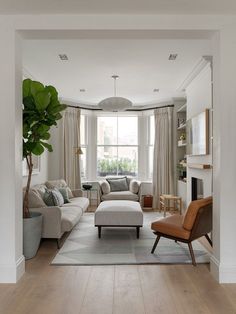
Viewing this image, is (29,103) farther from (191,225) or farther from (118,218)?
(191,225)

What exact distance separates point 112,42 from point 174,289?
3164mm

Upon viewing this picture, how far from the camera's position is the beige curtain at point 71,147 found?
7.48 meters

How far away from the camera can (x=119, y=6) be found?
2.83 meters

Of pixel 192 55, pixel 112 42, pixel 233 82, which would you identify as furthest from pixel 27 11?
pixel 192 55

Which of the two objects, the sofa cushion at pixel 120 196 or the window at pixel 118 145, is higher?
the window at pixel 118 145

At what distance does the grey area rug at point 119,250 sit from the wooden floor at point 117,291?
0.19 meters

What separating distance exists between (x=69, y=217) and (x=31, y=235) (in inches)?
35.1

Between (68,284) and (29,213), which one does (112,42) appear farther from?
(68,284)

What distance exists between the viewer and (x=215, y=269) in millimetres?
3119

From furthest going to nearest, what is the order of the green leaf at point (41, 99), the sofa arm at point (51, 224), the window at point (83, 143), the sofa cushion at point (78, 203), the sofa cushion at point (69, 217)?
the window at point (83, 143) → the sofa cushion at point (78, 203) → the sofa cushion at point (69, 217) → the sofa arm at point (51, 224) → the green leaf at point (41, 99)

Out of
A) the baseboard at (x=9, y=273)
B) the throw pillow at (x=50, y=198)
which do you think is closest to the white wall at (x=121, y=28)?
the baseboard at (x=9, y=273)

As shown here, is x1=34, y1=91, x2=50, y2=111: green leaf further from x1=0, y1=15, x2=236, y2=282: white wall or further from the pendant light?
the pendant light

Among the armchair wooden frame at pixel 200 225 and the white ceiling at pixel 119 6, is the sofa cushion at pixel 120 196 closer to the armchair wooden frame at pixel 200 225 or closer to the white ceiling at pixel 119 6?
the armchair wooden frame at pixel 200 225

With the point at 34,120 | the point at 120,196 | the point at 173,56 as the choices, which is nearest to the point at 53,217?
the point at 34,120
